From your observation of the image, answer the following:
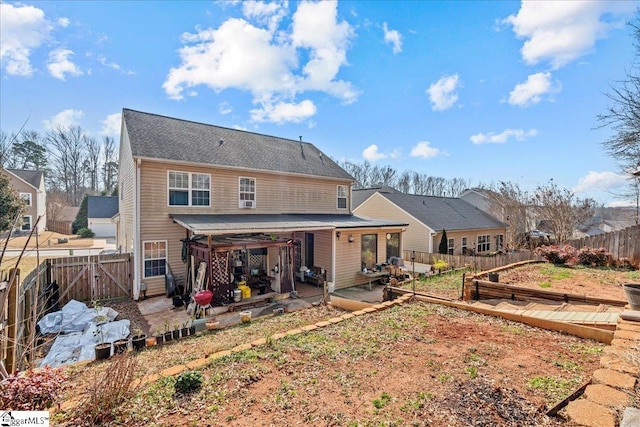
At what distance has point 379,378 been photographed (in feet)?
12.0

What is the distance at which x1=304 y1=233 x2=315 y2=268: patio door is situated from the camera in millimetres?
14352

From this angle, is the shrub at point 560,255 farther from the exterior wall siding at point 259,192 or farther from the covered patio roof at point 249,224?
the exterior wall siding at point 259,192

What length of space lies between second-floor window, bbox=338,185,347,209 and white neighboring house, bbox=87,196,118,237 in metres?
28.6

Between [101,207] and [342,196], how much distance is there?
100 ft

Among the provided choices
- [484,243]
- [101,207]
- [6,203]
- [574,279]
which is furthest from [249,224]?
[101,207]

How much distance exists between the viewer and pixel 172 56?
39.1ft

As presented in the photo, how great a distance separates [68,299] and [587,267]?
63.2 feet

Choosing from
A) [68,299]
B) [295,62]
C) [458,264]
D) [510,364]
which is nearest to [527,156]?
[458,264]

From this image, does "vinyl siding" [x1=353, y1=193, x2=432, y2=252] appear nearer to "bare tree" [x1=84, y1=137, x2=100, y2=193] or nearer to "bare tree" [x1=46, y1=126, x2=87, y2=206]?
"bare tree" [x1=46, y1=126, x2=87, y2=206]

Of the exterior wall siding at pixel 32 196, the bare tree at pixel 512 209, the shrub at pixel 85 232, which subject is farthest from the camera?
the shrub at pixel 85 232

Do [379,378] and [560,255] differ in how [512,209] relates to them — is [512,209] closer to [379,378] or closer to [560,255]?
[560,255]

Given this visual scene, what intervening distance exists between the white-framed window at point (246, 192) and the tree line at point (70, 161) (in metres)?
36.0

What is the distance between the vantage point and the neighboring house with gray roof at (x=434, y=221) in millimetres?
20438

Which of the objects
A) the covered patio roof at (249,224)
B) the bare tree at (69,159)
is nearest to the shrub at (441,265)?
the covered patio roof at (249,224)
